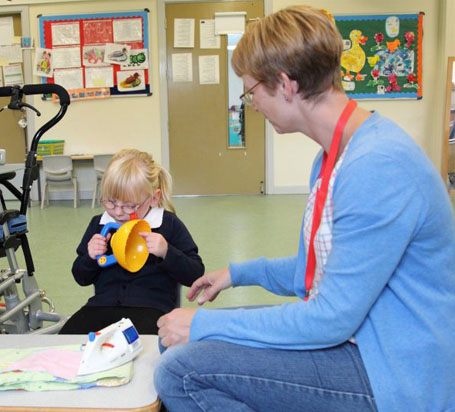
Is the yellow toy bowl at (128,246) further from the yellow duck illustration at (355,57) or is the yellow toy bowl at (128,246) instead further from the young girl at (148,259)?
the yellow duck illustration at (355,57)

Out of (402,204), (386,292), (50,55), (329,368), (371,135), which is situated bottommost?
(329,368)

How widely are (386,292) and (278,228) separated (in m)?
3.36

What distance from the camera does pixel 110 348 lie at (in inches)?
37.7

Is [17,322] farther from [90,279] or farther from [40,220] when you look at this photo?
[40,220]

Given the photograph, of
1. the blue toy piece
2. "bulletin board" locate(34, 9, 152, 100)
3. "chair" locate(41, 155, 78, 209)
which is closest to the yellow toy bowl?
the blue toy piece

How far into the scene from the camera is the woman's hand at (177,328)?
0.93 m

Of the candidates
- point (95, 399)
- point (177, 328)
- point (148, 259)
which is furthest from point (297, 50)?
point (148, 259)

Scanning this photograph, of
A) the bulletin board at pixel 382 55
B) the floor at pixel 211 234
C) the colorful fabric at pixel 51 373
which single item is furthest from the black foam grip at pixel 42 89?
the bulletin board at pixel 382 55

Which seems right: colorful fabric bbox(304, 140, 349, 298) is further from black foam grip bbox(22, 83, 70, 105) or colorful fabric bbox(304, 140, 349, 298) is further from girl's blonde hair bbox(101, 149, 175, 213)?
black foam grip bbox(22, 83, 70, 105)

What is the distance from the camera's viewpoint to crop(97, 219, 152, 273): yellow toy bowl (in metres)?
1.31

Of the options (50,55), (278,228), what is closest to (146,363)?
(278,228)

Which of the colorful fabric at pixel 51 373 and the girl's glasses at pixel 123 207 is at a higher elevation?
the girl's glasses at pixel 123 207

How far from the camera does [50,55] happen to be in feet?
19.7

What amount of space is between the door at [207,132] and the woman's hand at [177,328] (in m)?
5.24
